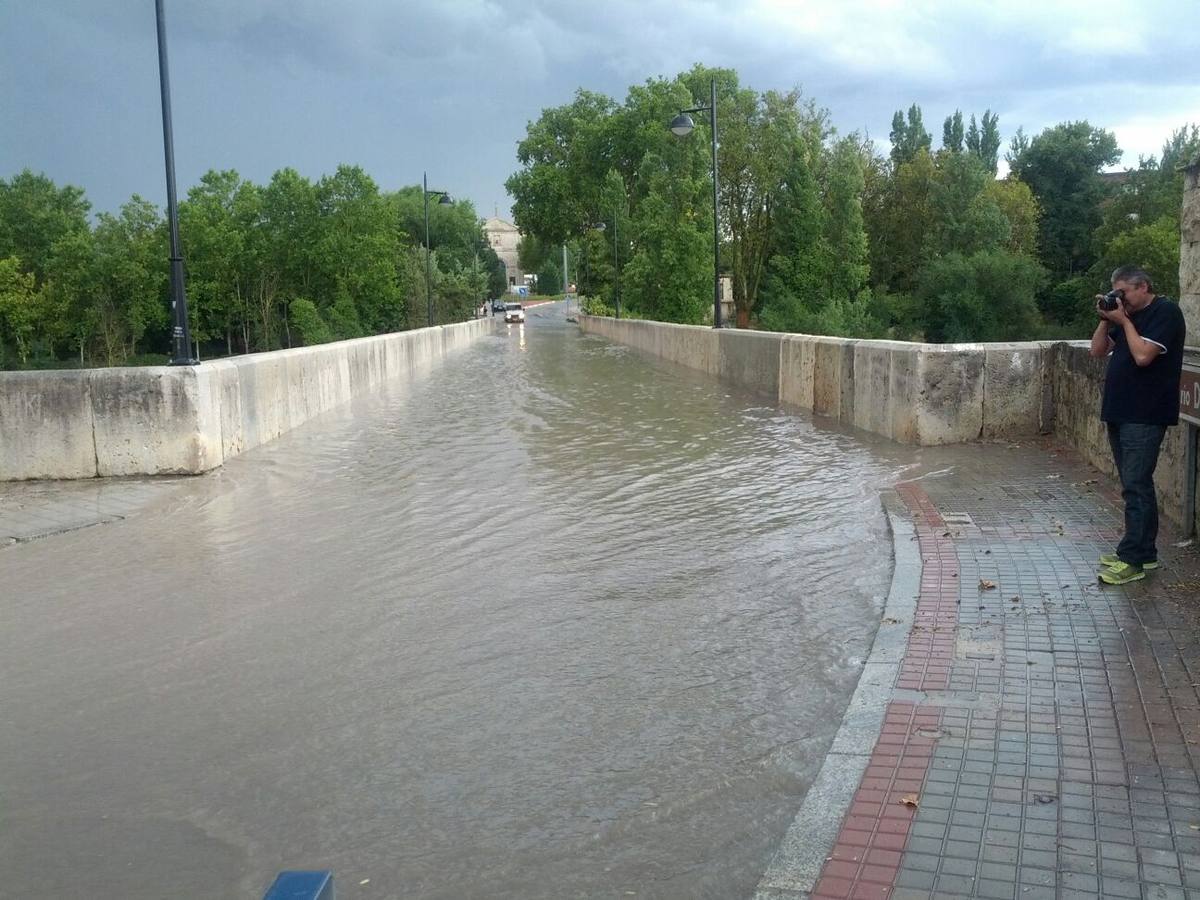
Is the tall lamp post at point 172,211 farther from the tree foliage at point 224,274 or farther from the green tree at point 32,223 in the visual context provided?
the green tree at point 32,223

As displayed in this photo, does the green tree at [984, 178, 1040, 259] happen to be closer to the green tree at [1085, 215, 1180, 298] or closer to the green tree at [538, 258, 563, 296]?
the green tree at [1085, 215, 1180, 298]

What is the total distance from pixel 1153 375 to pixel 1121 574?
1049 millimetres

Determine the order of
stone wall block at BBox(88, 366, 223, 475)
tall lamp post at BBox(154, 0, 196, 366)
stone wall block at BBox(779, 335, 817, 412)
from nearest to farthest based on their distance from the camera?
stone wall block at BBox(88, 366, 223, 475) → tall lamp post at BBox(154, 0, 196, 366) → stone wall block at BBox(779, 335, 817, 412)

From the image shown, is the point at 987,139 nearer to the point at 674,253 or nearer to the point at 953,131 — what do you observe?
the point at 953,131

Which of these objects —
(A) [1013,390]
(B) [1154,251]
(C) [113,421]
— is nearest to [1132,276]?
(A) [1013,390]

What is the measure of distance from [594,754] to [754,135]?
209 ft

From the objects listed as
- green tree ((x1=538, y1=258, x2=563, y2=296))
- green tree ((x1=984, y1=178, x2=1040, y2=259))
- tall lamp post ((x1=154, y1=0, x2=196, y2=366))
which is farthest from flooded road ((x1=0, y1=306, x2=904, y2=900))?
green tree ((x1=538, y1=258, x2=563, y2=296))

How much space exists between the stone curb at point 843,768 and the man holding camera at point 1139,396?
1.13 m

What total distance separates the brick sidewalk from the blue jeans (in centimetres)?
18

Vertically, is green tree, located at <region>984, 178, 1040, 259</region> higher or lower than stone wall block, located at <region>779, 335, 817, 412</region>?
higher

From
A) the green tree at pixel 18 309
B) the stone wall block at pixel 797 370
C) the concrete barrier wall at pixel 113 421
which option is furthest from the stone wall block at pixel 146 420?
the green tree at pixel 18 309

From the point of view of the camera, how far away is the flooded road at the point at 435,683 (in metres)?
3.44

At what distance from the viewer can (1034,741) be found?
394 centimetres

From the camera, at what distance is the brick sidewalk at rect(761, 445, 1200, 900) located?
3.10m
